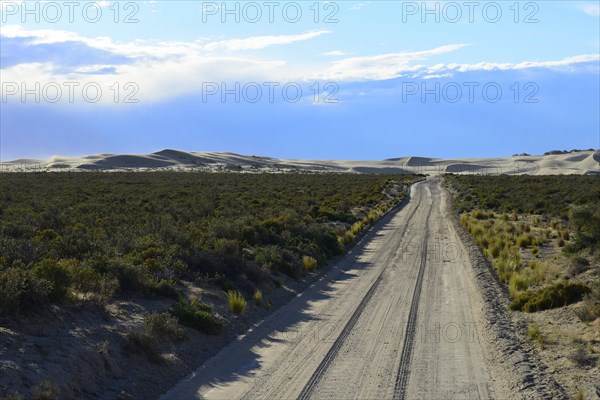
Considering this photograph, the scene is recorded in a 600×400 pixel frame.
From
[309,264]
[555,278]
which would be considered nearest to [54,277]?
[309,264]

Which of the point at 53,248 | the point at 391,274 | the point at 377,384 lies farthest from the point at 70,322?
the point at 391,274

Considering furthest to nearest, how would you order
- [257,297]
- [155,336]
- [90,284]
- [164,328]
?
[257,297] < [90,284] < [164,328] < [155,336]

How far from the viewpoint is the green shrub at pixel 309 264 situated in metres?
19.2

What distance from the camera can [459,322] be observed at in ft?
42.1

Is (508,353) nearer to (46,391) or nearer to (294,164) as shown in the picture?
(46,391)

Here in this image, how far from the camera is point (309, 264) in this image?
63.2 ft

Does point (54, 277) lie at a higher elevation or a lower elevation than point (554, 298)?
higher

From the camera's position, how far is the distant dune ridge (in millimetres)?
126438

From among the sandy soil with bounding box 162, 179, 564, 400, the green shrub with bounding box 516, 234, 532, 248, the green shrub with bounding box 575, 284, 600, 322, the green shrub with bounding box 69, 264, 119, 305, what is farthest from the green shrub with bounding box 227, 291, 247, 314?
the green shrub with bounding box 516, 234, 532, 248

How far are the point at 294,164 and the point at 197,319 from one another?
512 feet

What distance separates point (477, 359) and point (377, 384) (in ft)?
7.36

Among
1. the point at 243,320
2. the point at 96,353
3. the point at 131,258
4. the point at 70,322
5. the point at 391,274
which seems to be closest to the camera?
the point at 96,353

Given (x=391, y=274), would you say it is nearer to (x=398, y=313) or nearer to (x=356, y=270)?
(x=356, y=270)

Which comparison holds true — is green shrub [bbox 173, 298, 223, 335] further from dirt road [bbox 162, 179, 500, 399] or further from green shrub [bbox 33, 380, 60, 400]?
green shrub [bbox 33, 380, 60, 400]
